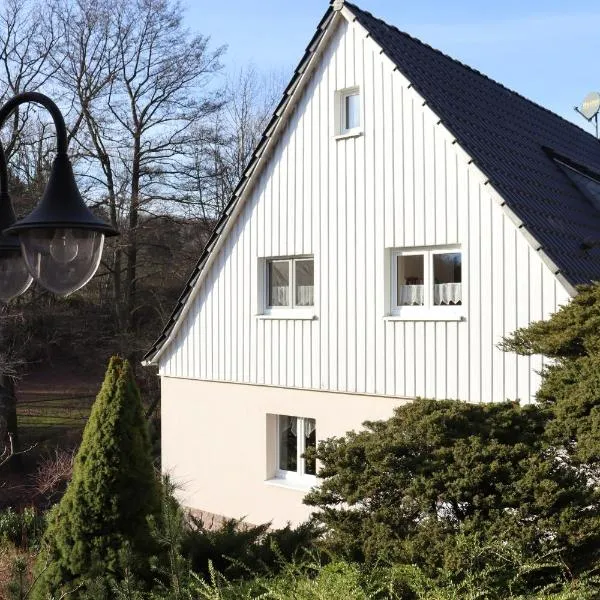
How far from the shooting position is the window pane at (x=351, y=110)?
37.5 ft

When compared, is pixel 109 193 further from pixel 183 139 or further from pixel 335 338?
pixel 335 338

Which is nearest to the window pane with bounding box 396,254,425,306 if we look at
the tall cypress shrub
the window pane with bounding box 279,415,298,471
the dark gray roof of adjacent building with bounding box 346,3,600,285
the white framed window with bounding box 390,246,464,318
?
the white framed window with bounding box 390,246,464,318

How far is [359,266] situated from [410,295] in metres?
0.92

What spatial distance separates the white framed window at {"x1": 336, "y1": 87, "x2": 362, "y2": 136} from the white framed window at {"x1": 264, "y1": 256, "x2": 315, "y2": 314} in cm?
209

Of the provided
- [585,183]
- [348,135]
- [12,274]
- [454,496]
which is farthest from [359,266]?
[12,274]

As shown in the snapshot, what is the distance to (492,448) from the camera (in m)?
5.38

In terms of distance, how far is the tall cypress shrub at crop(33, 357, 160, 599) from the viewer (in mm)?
5977

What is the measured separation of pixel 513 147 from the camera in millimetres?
11633

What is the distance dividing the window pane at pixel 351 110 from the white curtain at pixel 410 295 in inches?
105

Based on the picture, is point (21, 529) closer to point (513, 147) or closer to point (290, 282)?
point (290, 282)

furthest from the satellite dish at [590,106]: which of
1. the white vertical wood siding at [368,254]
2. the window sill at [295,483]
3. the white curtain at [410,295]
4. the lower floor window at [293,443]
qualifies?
the window sill at [295,483]

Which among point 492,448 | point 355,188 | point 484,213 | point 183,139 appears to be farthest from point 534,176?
point 183,139

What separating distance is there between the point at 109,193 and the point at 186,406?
1316 centimetres

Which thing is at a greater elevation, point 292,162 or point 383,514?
point 292,162
